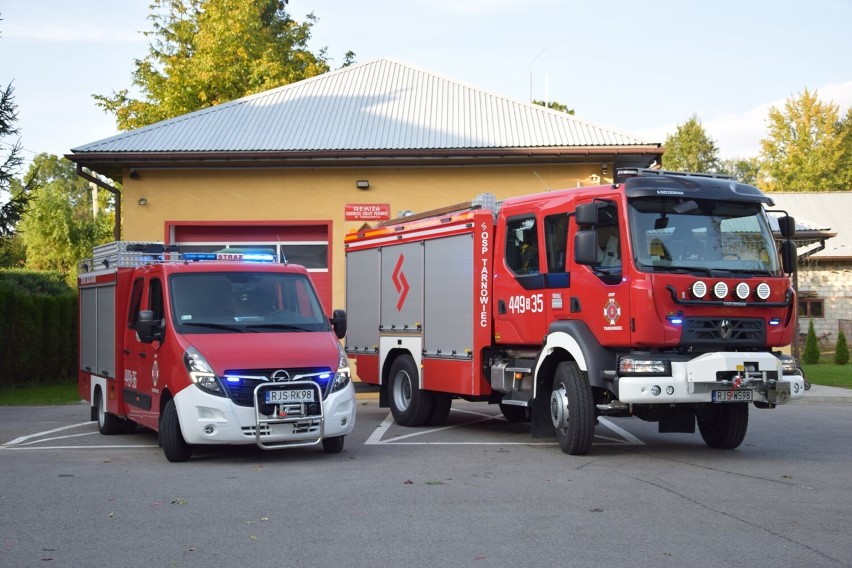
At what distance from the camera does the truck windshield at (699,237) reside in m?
11.1

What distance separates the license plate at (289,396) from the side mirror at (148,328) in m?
1.68

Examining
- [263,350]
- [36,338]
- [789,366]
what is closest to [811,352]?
[36,338]

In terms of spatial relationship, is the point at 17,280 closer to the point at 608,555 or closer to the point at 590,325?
the point at 590,325

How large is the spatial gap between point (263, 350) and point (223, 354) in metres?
0.42

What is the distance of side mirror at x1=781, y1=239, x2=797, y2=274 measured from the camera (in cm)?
1180

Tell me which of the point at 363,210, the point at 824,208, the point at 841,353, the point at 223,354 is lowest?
the point at 841,353

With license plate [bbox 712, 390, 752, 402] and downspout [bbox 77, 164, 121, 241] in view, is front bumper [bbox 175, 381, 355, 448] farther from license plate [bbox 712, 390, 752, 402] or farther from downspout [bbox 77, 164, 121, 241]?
downspout [bbox 77, 164, 121, 241]

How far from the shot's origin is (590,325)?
37.9 feet

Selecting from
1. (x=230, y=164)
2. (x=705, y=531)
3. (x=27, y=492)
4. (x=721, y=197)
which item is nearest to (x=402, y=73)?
(x=230, y=164)

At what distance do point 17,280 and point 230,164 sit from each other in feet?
60.6

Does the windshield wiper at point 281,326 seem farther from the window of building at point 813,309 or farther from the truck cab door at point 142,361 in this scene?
the window of building at point 813,309

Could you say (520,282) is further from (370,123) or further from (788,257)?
(370,123)

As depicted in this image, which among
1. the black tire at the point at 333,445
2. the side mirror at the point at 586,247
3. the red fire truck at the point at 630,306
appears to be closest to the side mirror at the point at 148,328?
the black tire at the point at 333,445

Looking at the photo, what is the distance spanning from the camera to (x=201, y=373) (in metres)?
11.0
